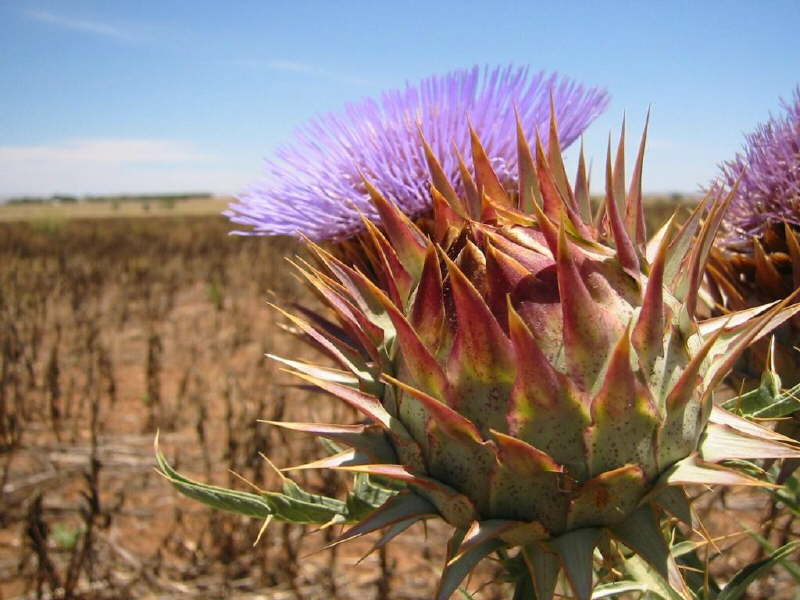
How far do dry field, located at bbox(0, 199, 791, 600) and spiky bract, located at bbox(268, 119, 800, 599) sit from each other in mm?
380

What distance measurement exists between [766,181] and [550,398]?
1.09 meters

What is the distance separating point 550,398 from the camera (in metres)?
1.02

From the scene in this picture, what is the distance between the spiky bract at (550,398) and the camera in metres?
1.01

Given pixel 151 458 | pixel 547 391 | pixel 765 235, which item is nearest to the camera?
pixel 547 391

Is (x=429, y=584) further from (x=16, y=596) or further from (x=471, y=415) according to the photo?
(x=471, y=415)

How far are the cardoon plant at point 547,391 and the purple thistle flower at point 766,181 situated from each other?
1.78 feet

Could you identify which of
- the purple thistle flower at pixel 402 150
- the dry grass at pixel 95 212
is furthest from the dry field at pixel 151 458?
the dry grass at pixel 95 212

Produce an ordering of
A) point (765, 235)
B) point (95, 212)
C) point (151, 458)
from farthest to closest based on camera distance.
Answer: point (95, 212), point (151, 458), point (765, 235)

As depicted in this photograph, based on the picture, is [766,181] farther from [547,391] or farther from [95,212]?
[95,212]

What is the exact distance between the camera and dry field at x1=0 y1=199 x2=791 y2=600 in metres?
3.09

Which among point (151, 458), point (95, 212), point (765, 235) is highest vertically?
point (95, 212)

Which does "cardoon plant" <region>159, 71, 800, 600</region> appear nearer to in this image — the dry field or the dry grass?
the dry field

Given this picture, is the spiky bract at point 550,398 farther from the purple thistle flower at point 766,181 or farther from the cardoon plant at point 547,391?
the purple thistle flower at point 766,181

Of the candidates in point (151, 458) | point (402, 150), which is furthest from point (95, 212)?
point (402, 150)
